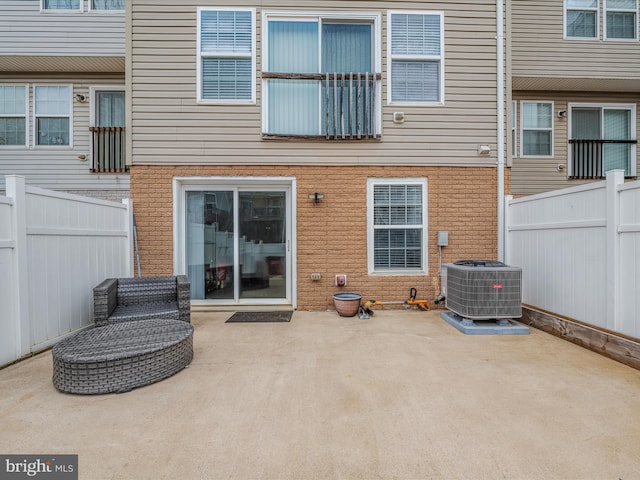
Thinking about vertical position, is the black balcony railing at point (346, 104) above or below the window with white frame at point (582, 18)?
below

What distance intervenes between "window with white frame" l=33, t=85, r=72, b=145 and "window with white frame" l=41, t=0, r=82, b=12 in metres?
1.51

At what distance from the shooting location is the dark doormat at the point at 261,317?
4.77 m

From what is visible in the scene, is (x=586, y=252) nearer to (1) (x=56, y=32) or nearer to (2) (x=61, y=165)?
(2) (x=61, y=165)

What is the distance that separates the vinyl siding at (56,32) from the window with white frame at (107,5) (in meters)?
0.21

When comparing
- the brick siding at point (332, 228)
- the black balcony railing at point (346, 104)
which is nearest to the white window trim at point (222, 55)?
the black balcony railing at point (346, 104)

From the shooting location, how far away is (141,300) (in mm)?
4262

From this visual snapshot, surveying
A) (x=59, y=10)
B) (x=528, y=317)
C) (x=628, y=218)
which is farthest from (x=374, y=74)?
(x=59, y=10)

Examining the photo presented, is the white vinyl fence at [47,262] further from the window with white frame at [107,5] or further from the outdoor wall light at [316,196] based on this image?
the window with white frame at [107,5]

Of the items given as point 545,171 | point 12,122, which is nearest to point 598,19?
point 545,171

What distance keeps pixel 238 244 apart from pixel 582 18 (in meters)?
8.71

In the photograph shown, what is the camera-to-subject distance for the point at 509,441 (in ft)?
6.40

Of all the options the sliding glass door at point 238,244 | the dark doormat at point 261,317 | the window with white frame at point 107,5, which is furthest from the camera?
the window with white frame at point 107,5

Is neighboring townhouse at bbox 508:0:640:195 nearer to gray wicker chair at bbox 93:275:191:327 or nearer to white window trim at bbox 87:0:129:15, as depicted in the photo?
gray wicker chair at bbox 93:275:191:327

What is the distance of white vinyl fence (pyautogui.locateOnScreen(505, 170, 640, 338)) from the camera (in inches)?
128
